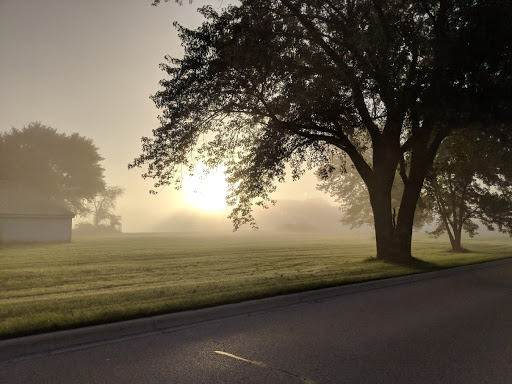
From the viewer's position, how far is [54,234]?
132 feet

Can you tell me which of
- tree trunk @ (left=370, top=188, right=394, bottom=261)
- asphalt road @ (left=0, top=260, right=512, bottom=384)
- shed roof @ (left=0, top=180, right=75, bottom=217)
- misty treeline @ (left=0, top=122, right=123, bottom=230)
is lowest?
asphalt road @ (left=0, top=260, right=512, bottom=384)

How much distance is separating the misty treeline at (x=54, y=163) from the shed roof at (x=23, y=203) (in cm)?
1388

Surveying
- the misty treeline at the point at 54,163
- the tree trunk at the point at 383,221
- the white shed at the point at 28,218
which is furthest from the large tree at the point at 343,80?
the misty treeline at the point at 54,163

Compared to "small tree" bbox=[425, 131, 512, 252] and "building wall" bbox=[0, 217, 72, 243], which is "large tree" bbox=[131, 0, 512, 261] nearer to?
"small tree" bbox=[425, 131, 512, 252]

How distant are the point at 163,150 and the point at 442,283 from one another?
10.5 metres

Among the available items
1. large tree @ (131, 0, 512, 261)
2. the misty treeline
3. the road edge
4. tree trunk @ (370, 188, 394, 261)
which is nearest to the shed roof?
the misty treeline

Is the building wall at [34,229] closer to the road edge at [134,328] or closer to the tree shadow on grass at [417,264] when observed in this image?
the tree shadow on grass at [417,264]

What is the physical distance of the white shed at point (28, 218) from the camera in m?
36.6

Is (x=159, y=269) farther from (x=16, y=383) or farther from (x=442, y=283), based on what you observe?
(x=16, y=383)

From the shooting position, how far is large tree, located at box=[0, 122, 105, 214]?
5639 centimetres

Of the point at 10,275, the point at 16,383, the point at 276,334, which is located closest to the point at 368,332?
the point at 276,334

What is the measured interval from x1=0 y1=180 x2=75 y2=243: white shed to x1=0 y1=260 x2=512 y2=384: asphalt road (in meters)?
36.9

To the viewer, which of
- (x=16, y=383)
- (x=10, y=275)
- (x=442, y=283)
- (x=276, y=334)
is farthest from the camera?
(x=10, y=275)

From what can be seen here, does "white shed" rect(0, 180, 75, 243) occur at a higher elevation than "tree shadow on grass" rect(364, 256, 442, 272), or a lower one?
higher
